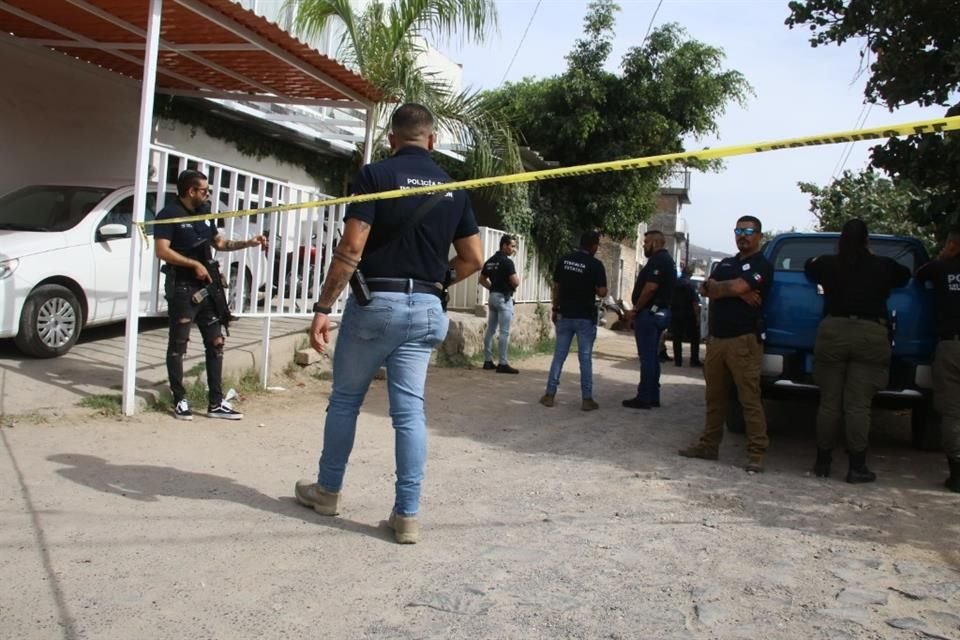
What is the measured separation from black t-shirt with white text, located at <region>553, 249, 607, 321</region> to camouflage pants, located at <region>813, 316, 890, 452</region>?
2.73 m

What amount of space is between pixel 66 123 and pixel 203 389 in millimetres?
4306

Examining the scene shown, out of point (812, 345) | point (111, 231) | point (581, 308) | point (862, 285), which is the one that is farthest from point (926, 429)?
point (111, 231)

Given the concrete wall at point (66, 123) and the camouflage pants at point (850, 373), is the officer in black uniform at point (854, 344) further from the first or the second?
the concrete wall at point (66, 123)

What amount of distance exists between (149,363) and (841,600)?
5838 mm

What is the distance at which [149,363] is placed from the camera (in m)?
7.11

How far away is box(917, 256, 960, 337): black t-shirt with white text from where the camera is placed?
5.66 m

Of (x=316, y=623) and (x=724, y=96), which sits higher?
(x=724, y=96)

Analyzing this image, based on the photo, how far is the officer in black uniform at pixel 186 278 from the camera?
235 inches

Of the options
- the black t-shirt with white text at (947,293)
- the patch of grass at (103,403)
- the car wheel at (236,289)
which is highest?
the black t-shirt with white text at (947,293)

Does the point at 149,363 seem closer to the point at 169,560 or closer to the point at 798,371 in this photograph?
the point at 169,560

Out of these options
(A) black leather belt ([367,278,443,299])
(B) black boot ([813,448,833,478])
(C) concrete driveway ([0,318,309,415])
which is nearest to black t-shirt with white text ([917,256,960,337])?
(B) black boot ([813,448,833,478])

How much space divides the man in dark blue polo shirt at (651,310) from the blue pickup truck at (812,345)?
1426mm

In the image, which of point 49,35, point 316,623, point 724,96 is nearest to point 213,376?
point 316,623

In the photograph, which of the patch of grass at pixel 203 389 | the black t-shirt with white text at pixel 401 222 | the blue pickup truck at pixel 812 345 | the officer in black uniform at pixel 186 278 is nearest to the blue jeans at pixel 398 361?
the black t-shirt with white text at pixel 401 222
